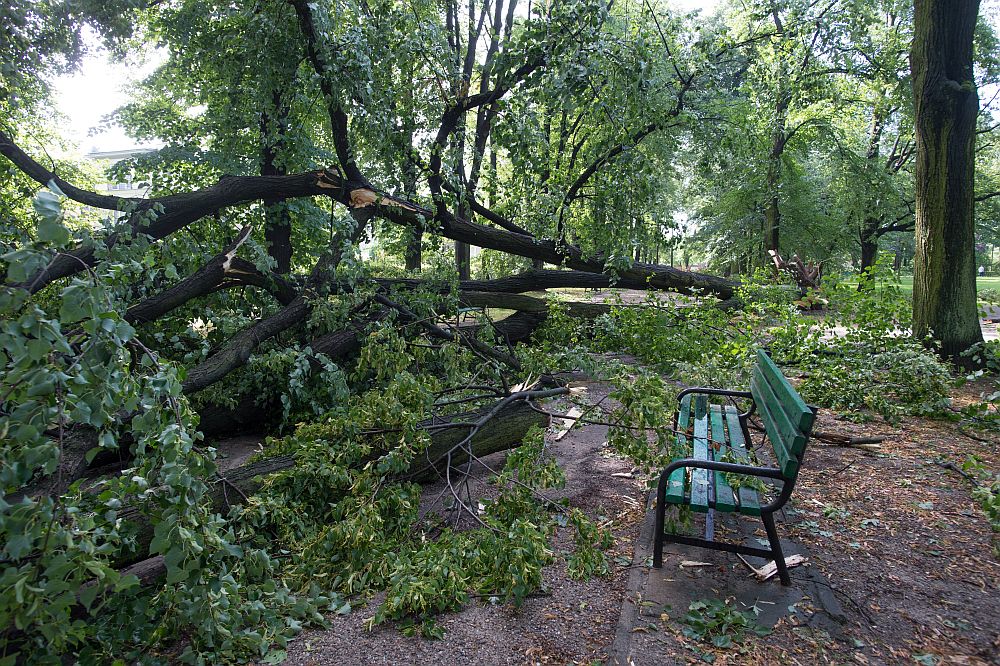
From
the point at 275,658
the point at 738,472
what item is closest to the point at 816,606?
the point at 738,472

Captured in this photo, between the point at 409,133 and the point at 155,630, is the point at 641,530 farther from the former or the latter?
the point at 409,133

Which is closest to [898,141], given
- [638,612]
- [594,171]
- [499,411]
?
[594,171]

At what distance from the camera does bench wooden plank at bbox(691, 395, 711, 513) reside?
261 centimetres

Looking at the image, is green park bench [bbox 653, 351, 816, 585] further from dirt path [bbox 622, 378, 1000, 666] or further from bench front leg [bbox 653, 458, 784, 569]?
→ dirt path [bbox 622, 378, 1000, 666]

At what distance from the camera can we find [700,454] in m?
3.13

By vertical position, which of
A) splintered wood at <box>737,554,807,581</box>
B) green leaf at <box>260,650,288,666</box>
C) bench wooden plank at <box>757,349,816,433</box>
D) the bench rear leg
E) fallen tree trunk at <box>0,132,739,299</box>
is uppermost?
fallen tree trunk at <box>0,132,739,299</box>

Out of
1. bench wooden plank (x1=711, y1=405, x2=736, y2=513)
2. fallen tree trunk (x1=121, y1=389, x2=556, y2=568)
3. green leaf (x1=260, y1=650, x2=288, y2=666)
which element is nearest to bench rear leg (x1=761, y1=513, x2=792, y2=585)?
bench wooden plank (x1=711, y1=405, x2=736, y2=513)

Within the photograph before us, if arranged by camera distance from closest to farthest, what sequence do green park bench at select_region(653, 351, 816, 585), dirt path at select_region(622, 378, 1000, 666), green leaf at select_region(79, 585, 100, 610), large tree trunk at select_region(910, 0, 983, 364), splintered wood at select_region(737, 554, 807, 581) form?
1. green leaf at select_region(79, 585, 100, 610)
2. dirt path at select_region(622, 378, 1000, 666)
3. green park bench at select_region(653, 351, 816, 585)
4. splintered wood at select_region(737, 554, 807, 581)
5. large tree trunk at select_region(910, 0, 983, 364)

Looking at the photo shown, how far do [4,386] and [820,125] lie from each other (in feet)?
55.2

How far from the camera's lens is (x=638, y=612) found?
254cm

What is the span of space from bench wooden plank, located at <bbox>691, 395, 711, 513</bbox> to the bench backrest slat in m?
0.33

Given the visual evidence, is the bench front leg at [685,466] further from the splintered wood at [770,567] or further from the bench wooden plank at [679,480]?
the splintered wood at [770,567]

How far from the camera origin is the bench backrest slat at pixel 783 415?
95.7 inches

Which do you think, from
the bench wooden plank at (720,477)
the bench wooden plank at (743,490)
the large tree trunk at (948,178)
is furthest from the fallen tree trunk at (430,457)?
the large tree trunk at (948,178)
